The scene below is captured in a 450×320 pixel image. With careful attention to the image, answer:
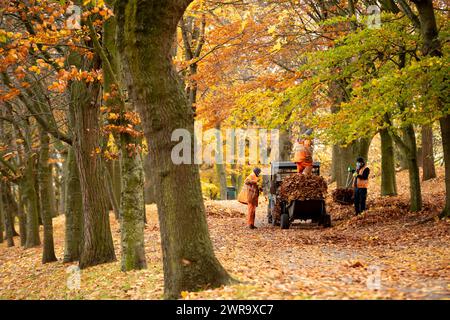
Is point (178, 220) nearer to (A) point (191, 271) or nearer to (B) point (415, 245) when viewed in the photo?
(A) point (191, 271)

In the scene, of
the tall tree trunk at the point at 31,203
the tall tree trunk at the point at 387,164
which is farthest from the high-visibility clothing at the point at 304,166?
the tall tree trunk at the point at 31,203

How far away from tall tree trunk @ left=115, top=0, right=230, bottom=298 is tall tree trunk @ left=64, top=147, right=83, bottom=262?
7.41m

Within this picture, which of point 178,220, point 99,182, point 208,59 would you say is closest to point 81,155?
point 99,182

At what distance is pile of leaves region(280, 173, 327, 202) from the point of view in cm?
1611

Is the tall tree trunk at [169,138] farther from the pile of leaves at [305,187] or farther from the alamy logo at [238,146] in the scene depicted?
the alamy logo at [238,146]

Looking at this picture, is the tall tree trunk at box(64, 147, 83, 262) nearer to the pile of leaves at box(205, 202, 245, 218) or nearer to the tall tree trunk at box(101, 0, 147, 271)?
the tall tree trunk at box(101, 0, 147, 271)

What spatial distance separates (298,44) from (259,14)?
88.4 inches

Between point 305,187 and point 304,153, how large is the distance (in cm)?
113

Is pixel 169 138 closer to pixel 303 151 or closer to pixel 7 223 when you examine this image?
pixel 303 151

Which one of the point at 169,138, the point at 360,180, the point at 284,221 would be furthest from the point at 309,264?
the point at 360,180

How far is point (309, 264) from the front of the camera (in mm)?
10266

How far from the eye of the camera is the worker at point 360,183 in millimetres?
17781

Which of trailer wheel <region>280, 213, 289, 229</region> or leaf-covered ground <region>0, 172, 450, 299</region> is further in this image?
trailer wheel <region>280, 213, 289, 229</region>

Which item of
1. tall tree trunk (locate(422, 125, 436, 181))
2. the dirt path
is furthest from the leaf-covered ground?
tall tree trunk (locate(422, 125, 436, 181))
